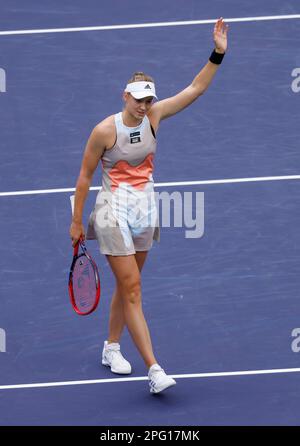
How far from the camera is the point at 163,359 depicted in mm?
11211

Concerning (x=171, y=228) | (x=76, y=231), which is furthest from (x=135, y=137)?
(x=171, y=228)

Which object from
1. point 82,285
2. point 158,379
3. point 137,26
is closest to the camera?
point 158,379

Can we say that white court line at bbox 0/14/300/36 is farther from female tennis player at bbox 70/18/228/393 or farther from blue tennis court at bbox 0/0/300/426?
female tennis player at bbox 70/18/228/393

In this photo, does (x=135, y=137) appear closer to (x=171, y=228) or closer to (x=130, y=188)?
(x=130, y=188)

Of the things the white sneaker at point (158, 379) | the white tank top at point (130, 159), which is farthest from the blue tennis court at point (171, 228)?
the white tank top at point (130, 159)

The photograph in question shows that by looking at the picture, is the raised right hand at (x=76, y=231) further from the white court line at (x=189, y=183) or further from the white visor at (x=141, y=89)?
the white court line at (x=189, y=183)

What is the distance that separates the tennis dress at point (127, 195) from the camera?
10.6m

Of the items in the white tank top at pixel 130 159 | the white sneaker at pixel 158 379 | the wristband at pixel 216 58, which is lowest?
the white sneaker at pixel 158 379

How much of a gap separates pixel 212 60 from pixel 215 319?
7.00 ft

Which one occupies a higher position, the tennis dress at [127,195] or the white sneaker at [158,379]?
the tennis dress at [127,195]

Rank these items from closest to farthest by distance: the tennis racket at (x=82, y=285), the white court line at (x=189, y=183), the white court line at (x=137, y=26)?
the tennis racket at (x=82, y=285) → the white court line at (x=189, y=183) → the white court line at (x=137, y=26)

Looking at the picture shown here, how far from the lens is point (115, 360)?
36.2 feet

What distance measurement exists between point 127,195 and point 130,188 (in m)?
0.06
